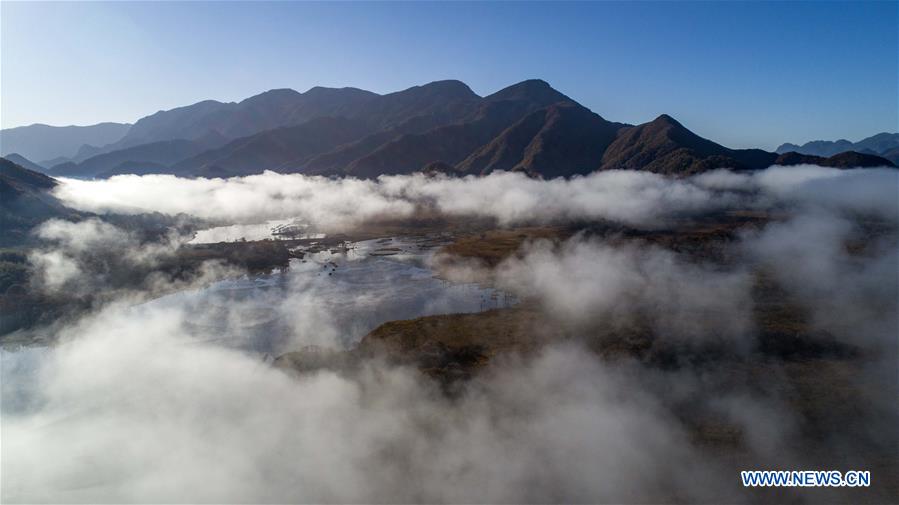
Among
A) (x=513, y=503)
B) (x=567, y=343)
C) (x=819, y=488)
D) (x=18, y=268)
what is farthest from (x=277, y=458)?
(x=18, y=268)

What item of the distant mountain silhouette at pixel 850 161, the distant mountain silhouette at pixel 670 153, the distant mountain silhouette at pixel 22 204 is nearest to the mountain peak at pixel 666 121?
the distant mountain silhouette at pixel 670 153

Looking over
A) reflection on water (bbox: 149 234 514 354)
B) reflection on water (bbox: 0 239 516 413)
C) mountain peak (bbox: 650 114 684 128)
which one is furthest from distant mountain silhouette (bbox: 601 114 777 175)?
reflection on water (bbox: 149 234 514 354)

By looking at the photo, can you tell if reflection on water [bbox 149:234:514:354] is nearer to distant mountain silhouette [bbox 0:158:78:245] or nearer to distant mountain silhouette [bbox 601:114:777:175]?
distant mountain silhouette [bbox 0:158:78:245]

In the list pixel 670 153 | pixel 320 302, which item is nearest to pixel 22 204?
pixel 320 302

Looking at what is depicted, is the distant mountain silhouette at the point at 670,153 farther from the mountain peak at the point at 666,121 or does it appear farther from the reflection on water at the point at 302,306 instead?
the reflection on water at the point at 302,306

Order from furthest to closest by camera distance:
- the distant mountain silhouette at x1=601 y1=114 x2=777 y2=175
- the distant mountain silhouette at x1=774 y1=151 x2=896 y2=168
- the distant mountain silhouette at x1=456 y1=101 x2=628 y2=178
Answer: the distant mountain silhouette at x1=456 y1=101 x2=628 y2=178
the distant mountain silhouette at x1=601 y1=114 x2=777 y2=175
the distant mountain silhouette at x1=774 y1=151 x2=896 y2=168

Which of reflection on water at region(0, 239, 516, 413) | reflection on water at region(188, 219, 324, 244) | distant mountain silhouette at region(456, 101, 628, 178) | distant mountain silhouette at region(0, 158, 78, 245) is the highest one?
distant mountain silhouette at region(456, 101, 628, 178)

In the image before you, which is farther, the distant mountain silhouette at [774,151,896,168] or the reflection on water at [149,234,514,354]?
the distant mountain silhouette at [774,151,896,168]

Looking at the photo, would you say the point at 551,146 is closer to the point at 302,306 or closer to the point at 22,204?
the point at 302,306
